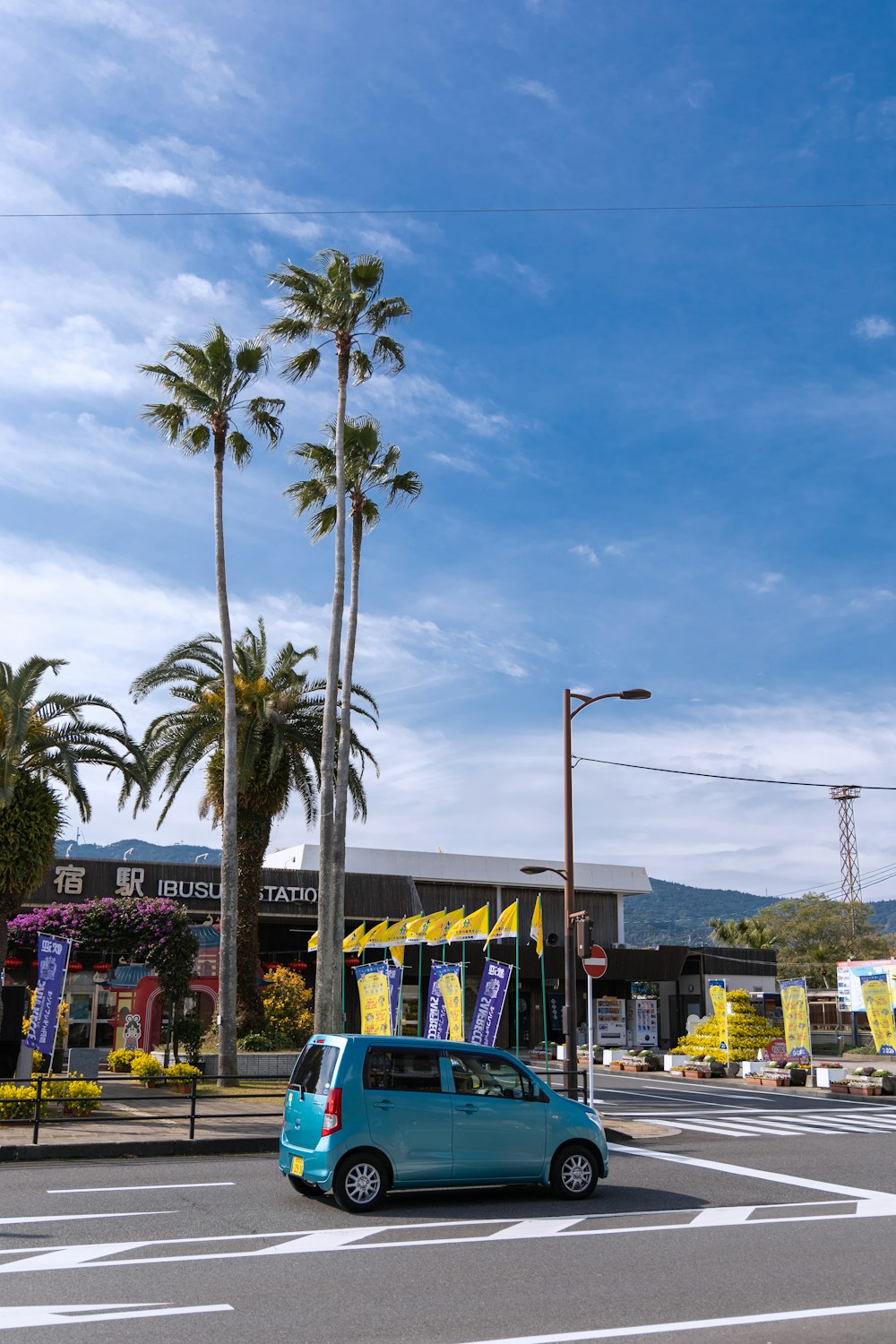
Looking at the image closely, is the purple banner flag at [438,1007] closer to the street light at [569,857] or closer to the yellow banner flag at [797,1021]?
the street light at [569,857]

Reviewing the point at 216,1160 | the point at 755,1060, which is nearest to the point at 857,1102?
the point at 755,1060

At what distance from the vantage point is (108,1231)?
34.6 feet

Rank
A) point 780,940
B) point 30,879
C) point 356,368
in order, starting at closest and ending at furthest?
point 30,879, point 356,368, point 780,940

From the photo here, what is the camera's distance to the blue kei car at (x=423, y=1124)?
1144cm

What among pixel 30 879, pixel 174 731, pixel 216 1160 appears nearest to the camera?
pixel 216 1160

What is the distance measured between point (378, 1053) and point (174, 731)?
22294mm

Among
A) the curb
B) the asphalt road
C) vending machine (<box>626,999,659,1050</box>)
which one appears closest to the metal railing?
the curb

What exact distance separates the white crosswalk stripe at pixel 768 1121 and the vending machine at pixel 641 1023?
24233 millimetres

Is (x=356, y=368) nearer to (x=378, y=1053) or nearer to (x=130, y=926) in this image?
(x=130, y=926)

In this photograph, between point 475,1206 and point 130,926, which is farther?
point 130,926

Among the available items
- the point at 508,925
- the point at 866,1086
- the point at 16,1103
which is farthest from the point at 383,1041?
the point at 866,1086

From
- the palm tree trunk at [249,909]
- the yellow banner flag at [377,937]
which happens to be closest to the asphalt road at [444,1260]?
the palm tree trunk at [249,909]

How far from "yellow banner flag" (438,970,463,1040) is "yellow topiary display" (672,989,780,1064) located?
1754 cm

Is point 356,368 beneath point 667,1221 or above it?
above
